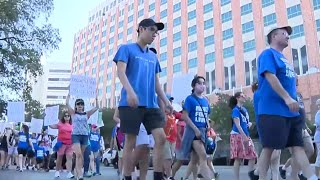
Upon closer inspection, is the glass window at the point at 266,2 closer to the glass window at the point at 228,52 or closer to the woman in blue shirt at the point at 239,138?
the glass window at the point at 228,52

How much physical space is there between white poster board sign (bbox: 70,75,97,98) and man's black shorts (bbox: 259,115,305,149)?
8325 mm

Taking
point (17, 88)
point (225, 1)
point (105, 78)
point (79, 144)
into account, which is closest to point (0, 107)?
point (17, 88)

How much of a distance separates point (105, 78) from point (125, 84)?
82587 mm

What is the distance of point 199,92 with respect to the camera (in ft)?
20.7

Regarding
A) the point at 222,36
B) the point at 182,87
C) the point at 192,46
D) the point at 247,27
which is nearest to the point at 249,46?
the point at 247,27

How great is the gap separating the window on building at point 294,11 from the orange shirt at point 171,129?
151ft

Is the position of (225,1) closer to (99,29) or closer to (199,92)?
(99,29)

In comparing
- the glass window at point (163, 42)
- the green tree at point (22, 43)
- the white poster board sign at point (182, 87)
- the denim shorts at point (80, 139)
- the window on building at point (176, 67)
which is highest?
the glass window at point (163, 42)

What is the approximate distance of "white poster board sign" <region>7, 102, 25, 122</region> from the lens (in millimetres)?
15609

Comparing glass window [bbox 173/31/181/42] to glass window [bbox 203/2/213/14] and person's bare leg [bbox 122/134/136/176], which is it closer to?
glass window [bbox 203/2/213/14]

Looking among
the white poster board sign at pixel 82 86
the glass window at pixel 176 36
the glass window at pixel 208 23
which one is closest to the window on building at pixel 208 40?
the glass window at pixel 208 23

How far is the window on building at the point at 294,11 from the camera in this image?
50.3 metres

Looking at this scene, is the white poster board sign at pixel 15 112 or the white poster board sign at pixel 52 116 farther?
Answer: the white poster board sign at pixel 15 112

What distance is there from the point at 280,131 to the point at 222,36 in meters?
56.9
